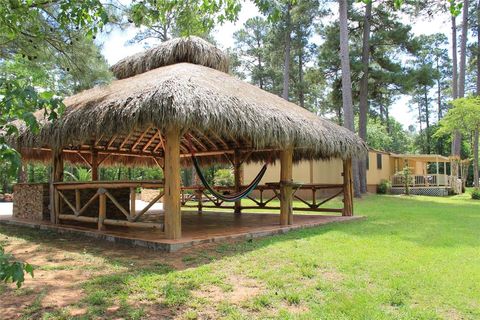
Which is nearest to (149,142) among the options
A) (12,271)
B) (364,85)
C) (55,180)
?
(55,180)

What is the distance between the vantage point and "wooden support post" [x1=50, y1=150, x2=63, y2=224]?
7.68m

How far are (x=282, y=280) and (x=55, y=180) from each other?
214 inches

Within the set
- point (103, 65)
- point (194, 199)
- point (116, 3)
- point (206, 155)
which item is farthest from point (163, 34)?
point (116, 3)

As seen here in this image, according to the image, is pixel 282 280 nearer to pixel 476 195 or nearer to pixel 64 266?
pixel 64 266

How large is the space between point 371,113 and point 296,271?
29731 mm

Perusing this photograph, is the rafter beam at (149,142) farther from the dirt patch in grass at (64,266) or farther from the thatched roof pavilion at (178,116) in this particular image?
the dirt patch in grass at (64,266)

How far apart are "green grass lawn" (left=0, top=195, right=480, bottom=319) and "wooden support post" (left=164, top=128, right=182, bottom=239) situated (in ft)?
1.73

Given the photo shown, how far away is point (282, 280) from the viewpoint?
4.02 m

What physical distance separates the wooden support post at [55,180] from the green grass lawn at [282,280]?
1450 mm

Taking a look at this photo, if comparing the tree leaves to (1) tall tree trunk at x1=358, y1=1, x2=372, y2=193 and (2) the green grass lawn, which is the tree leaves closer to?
(2) the green grass lawn

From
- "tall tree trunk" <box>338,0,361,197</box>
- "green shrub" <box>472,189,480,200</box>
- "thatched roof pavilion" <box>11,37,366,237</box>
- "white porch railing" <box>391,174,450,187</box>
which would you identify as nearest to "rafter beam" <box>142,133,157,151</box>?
"thatched roof pavilion" <box>11,37,366,237</box>

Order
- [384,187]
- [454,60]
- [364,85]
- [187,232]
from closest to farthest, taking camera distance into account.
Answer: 1. [187,232]
2. [364,85]
3. [384,187]
4. [454,60]

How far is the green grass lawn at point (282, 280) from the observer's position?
3238 millimetres

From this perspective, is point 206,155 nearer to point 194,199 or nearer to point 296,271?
point 194,199
